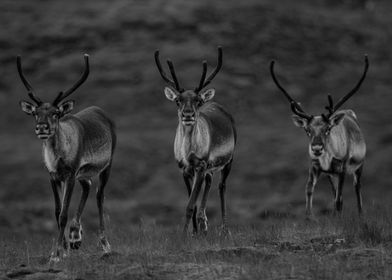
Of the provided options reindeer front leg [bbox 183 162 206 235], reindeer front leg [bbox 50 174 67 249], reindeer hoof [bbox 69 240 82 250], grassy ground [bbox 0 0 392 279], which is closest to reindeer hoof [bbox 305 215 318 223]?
reindeer front leg [bbox 183 162 206 235]

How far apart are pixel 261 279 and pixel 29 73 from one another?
121 ft

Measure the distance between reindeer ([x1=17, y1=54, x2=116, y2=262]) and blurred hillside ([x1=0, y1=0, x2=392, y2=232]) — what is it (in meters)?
18.2

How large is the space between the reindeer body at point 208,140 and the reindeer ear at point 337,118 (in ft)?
5.04

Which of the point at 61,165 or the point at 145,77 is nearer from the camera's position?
the point at 61,165

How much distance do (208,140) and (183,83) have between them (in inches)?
1077

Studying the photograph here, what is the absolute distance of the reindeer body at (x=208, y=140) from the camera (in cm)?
1387

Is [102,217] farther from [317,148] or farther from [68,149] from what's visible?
[317,148]

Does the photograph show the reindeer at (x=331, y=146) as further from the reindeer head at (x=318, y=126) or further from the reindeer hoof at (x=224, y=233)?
the reindeer hoof at (x=224, y=233)

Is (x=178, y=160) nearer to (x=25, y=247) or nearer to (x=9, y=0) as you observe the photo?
(x=25, y=247)

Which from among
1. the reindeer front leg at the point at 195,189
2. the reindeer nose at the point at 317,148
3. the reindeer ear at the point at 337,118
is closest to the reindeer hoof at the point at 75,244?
the reindeer front leg at the point at 195,189

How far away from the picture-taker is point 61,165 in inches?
485

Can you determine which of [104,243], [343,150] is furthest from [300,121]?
[104,243]

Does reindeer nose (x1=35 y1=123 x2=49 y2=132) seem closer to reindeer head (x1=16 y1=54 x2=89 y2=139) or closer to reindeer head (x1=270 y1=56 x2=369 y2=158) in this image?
reindeer head (x1=16 y1=54 x2=89 y2=139)

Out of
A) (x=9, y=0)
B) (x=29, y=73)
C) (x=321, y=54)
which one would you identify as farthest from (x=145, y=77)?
(x=9, y=0)
